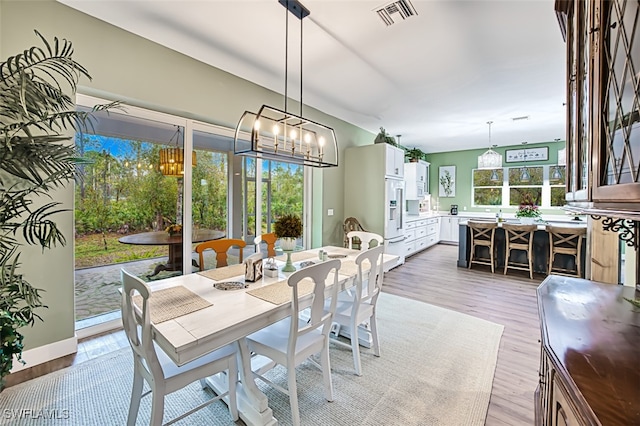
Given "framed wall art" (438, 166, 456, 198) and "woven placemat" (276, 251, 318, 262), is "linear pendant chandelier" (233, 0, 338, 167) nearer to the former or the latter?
"woven placemat" (276, 251, 318, 262)

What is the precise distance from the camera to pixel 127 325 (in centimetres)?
148

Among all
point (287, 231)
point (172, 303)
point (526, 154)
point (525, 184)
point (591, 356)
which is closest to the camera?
point (591, 356)

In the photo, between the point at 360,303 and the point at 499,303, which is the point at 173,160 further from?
the point at 499,303

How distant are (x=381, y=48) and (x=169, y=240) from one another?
3.13 meters

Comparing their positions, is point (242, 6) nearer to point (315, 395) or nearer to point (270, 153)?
point (270, 153)

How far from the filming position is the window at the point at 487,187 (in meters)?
8.07

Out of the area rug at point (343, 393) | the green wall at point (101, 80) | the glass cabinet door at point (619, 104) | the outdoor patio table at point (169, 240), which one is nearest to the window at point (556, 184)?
the area rug at point (343, 393)

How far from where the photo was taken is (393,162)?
212 inches

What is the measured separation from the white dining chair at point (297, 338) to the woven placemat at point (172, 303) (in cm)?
44

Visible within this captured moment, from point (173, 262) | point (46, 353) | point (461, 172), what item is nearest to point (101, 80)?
point (173, 262)

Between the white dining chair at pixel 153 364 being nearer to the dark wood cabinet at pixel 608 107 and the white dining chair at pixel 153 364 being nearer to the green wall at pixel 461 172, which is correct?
the dark wood cabinet at pixel 608 107

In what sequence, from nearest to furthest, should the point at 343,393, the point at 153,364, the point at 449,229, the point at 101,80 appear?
the point at 153,364 → the point at 343,393 → the point at 101,80 → the point at 449,229

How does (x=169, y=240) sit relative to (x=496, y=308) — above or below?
above

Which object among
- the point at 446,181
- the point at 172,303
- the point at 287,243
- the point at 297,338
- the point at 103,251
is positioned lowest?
the point at 297,338
